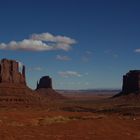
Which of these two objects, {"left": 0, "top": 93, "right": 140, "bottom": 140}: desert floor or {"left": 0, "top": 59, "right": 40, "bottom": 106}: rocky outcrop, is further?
{"left": 0, "top": 59, "right": 40, "bottom": 106}: rocky outcrop

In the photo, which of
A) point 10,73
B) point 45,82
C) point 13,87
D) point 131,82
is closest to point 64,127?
point 13,87

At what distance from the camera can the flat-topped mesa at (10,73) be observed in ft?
376

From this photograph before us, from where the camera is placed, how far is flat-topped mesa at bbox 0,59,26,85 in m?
114

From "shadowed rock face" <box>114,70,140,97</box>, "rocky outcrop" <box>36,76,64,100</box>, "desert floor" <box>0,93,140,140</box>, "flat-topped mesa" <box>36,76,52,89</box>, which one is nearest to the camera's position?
"desert floor" <box>0,93,140,140</box>

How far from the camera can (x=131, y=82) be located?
6053 inches

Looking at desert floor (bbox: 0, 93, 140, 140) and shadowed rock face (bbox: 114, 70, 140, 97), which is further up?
shadowed rock face (bbox: 114, 70, 140, 97)

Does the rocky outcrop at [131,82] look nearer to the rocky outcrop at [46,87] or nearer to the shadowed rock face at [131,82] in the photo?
the shadowed rock face at [131,82]

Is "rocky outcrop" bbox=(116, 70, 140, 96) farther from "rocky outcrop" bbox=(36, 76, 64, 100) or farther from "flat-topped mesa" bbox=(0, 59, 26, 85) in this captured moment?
"flat-topped mesa" bbox=(0, 59, 26, 85)

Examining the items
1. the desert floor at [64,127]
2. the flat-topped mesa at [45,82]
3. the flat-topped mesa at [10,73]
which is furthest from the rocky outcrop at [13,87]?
the flat-topped mesa at [45,82]

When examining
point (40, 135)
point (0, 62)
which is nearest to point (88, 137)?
point (40, 135)

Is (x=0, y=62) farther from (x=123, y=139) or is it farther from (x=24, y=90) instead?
(x=123, y=139)

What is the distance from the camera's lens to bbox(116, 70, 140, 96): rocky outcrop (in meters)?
151

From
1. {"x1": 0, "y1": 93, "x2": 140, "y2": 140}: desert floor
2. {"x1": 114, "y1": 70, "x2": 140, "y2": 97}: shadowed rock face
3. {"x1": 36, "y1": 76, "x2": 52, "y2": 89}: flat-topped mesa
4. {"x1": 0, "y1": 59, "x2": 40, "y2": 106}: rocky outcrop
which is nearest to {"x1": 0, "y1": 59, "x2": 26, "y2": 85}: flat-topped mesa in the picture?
{"x1": 0, "y1": 59, "x2": 40, "y2": 106}: rocky outcrop

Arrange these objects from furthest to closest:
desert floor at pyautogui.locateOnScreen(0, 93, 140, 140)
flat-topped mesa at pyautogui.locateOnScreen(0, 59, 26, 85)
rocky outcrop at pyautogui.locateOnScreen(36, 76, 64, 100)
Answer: rocky outcrop at pyautogui.locateOnScreen(36, 76, 64, 100) → flat-topped mesa at pyautogui.locateOnScreen(0, 59, 26, 85) → desert floor at pyautogui.locateOnScreen(0, 93, 140, 140)
